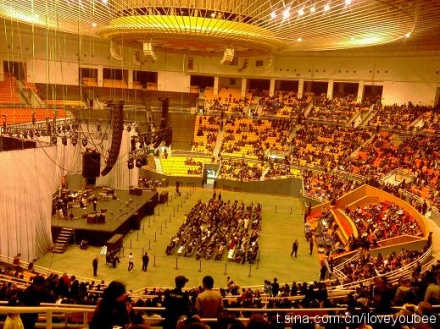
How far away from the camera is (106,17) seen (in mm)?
11820

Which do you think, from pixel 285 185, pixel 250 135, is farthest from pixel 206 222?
pixel 250 135

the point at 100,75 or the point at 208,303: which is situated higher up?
the point at 100,75

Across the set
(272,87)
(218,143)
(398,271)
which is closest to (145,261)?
(398,271)

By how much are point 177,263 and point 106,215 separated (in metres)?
5.37

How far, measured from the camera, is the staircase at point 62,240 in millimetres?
17062

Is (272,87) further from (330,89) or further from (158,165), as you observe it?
(158,165)

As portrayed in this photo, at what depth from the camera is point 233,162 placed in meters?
33.0

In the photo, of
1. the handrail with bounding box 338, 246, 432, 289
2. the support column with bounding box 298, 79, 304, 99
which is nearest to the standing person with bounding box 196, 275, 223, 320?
the handrail with bounding box 338, 246, 432, 289

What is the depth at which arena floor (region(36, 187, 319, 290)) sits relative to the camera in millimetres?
15148

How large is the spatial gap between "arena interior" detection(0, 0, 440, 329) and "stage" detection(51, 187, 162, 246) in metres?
0.11

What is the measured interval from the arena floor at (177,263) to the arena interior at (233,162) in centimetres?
10

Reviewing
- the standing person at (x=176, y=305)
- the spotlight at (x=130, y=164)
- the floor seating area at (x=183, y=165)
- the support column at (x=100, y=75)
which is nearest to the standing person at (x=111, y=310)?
the standing person at (x=176, y=305)

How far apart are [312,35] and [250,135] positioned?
73.5 feet

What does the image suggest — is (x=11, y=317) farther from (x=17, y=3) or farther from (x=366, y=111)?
(x=366, y=111)
